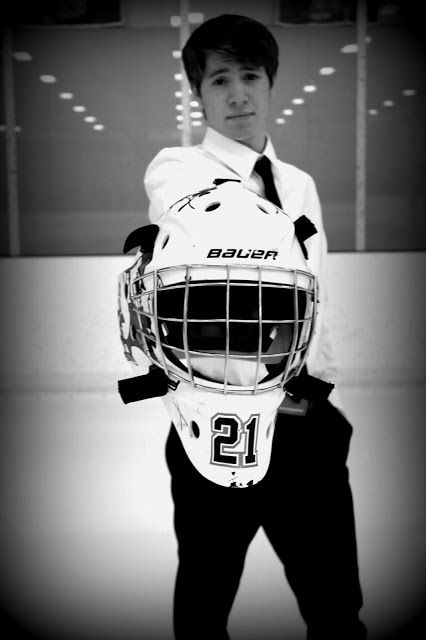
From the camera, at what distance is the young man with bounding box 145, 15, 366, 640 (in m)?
0.76

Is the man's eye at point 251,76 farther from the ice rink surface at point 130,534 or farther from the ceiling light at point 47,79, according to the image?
the ceiling light at point 47,79

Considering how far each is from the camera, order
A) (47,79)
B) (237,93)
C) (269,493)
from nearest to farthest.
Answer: (237,93) < (269,493) < (47,79)

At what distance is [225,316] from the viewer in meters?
0.59

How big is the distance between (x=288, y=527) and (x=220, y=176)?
1.82 ft

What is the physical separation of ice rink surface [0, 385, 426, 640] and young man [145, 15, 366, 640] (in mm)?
327

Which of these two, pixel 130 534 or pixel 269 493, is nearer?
pixel 269 493

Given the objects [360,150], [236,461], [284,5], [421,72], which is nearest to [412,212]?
[360,150]

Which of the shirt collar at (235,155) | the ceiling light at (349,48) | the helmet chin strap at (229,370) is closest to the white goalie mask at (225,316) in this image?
the helmet chin strap at (229,370)

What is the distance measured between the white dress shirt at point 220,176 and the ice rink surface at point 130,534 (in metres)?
0.72

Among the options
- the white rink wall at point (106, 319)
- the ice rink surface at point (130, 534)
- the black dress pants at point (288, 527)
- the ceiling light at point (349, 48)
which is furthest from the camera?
the ceiling light at point (349, 48)

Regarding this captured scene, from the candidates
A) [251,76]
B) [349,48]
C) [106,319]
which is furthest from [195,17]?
[251,76]

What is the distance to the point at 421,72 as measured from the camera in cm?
362

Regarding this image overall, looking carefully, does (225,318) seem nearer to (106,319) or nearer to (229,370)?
(229,370)

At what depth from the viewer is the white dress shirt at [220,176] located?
0.73m
